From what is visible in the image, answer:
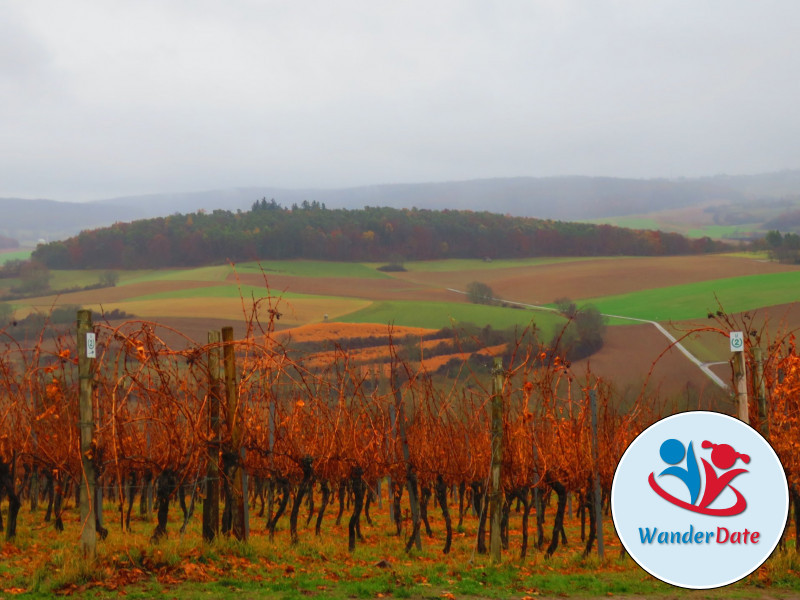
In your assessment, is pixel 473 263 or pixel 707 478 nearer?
pixel 707 478

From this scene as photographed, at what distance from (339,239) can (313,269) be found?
7.81 metres

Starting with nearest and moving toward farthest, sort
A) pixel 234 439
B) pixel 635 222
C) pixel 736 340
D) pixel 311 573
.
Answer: pixel 311 573
pixel 736 340
pixel 234 439
pixel 635 222

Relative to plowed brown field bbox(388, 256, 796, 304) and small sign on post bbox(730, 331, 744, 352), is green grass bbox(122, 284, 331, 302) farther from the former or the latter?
small sign on post bbox(730, 331, 744, 352)

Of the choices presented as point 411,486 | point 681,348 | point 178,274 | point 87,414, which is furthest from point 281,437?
point 178,274

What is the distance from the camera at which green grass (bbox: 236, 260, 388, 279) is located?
77.5 metres

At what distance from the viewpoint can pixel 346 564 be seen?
34.4 ft

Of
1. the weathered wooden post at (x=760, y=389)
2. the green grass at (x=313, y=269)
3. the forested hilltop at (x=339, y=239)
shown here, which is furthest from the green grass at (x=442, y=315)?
the weathered wooden post at (x=760, y=389)

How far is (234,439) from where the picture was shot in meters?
10.5

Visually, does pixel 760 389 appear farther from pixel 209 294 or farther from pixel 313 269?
pixel 313 269

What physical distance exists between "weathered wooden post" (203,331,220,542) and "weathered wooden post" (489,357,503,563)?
11.7ft

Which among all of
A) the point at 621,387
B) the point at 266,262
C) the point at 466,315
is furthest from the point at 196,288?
the point at 621,387

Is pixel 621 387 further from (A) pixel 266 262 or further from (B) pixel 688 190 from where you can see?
(B) pixel 688 190

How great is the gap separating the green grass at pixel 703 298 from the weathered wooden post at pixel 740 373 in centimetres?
4830

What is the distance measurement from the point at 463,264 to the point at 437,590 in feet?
248
